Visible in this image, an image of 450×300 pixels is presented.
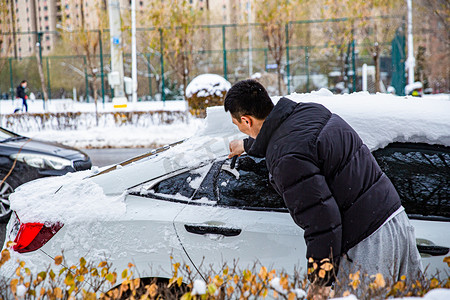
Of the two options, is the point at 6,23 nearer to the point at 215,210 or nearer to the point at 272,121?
the point at 215,210

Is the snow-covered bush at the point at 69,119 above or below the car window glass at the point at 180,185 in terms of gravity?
below

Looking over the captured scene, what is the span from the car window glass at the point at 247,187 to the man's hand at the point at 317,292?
75cm

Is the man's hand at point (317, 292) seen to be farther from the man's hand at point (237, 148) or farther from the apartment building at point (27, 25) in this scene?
the apartment building at point (27, 25)

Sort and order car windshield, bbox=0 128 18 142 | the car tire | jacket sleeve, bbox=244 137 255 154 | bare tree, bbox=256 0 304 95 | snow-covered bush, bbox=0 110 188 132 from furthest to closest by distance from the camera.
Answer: bare tree, bbox=256 0 304 95 → snow-covered bush, bbox=0 110 188 132 → car windshield, bbox=0 128 18 142 → the car tire → jacket sleeve, bbox=244 137 255 154

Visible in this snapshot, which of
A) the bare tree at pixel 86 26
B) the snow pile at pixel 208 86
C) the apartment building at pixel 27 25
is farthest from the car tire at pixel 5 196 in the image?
the bare tree at pixel 86 26

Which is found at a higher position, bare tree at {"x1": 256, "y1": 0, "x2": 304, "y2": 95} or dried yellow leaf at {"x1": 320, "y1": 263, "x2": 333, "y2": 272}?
bare tree at {"x1": 256, "y1": 0, "x2": 304, "y2": 95}

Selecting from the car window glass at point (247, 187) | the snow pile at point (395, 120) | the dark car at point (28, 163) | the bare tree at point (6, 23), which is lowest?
the dark car at point (28, 163)

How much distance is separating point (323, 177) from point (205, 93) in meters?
14.8

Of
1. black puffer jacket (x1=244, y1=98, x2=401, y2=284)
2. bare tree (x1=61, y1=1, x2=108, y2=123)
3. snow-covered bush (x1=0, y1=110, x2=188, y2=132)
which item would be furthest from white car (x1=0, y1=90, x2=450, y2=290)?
bare tree (x1=61, y1=1, x2=108, y2=123)

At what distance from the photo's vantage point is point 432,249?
105 inches

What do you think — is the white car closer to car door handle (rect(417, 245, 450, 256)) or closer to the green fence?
car door handle (rect(417, 245, 450, 256))

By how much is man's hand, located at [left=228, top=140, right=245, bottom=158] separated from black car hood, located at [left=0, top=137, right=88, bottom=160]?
180 inches

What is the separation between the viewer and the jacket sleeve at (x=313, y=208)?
7.28 feet

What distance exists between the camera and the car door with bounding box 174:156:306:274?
275cm
